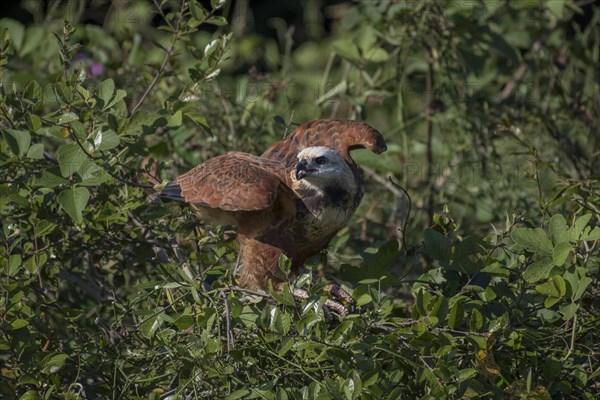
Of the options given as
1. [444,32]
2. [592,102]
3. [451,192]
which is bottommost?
[451,192]

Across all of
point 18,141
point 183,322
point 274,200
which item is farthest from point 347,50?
point 183,322

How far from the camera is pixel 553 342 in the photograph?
2.19 metres

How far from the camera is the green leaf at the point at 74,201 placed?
2166 mm

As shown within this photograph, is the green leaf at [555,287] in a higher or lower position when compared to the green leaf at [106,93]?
lower

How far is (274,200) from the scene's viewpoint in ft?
8.12

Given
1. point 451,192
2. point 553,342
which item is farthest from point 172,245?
point 451,192

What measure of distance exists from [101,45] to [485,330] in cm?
242

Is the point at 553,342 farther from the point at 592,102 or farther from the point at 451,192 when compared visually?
the point at 592,102

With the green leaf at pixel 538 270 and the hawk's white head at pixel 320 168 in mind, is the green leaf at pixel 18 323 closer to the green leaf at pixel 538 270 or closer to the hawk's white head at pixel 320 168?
the hawk's white head at pixel 320 168

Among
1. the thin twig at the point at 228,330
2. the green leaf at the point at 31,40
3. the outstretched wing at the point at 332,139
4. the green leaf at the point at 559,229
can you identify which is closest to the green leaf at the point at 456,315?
the green leaf at the point at 559,229

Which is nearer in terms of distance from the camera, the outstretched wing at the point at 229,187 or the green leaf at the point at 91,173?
the green leaf at the point at 91,173

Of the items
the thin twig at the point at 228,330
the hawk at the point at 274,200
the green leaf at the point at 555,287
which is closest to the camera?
the thin twig at the point at 228,330

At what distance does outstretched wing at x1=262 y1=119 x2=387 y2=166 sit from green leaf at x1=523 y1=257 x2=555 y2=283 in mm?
692

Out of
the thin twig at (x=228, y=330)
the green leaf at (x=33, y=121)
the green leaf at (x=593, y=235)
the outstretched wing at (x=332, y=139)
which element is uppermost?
the green leaf at (x=33, y=121)
